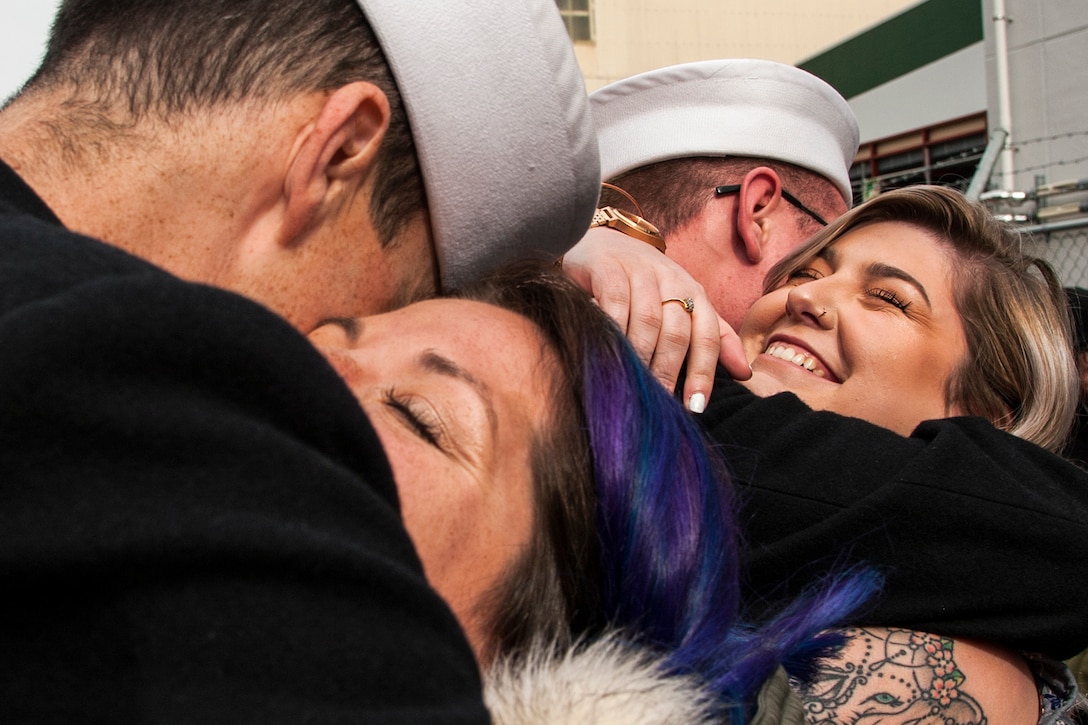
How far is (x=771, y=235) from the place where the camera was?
3.44m

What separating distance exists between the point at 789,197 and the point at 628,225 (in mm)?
877

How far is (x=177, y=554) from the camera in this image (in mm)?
745

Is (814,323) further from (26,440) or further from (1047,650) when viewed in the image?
(26,440)

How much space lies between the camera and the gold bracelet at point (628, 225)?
2.90 m

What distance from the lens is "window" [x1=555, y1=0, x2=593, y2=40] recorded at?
52.2 feet

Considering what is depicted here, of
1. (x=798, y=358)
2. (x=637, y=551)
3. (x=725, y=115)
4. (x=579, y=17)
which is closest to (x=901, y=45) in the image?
(x=579, y=17)

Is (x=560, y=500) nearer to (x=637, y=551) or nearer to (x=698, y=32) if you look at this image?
(x=637, y=551)

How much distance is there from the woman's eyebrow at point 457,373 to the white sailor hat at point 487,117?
0.40 meters

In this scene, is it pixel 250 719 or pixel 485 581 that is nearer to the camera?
pixel 250 719

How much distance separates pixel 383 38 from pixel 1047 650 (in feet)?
5.52

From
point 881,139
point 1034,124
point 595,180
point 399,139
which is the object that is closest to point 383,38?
point 399,139

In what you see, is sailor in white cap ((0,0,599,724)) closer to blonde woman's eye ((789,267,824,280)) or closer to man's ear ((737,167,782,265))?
blonde woman's eye ((789,267,824,280))

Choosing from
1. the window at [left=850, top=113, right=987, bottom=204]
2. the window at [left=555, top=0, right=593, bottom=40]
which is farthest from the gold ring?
the window at [left=555, top=0, right=593, bottom=40]

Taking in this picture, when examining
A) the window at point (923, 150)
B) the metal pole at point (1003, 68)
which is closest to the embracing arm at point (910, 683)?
the metal pole at point (1003, 68)
